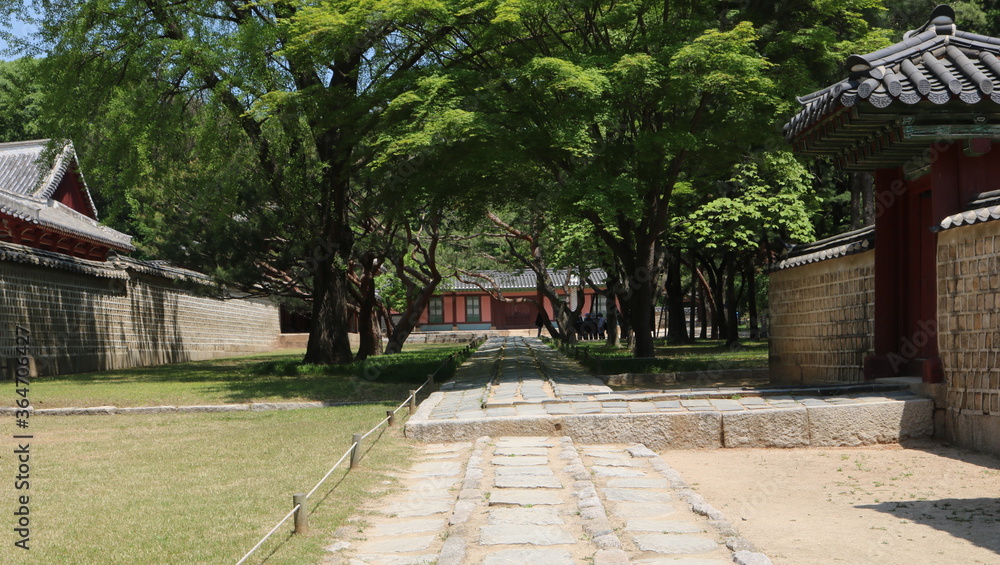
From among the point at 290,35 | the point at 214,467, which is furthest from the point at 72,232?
the point at 214,467

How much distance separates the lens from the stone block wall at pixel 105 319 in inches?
748

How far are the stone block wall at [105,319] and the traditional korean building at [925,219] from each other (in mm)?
16165

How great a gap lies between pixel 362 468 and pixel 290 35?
36.6 ft

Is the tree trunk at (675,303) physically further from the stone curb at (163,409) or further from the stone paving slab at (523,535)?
the stone paving slab at (523,535)

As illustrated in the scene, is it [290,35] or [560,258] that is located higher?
[290,35]

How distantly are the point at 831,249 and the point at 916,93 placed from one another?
3988 mm

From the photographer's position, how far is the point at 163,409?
504 inches

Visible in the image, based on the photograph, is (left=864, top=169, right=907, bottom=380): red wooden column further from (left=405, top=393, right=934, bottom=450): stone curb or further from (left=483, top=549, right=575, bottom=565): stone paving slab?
(left=483, top=549, right=575, bottom=565): stone paving slab

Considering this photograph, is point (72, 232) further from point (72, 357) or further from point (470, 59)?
point (470, 59)

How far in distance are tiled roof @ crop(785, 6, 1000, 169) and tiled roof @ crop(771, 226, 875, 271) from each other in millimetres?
1571

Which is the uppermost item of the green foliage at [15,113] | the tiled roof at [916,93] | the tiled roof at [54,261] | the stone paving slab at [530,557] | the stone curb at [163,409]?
the green foliage at [15,113]

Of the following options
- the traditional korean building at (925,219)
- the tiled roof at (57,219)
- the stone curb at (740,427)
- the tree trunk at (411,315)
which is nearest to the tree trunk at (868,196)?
the traditional korean building at (925,219)

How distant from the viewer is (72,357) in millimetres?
21016

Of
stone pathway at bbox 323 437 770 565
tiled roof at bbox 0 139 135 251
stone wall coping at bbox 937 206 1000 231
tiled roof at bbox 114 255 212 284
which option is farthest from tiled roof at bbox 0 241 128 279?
stone wall coping at bbox 937 206 1000 231
